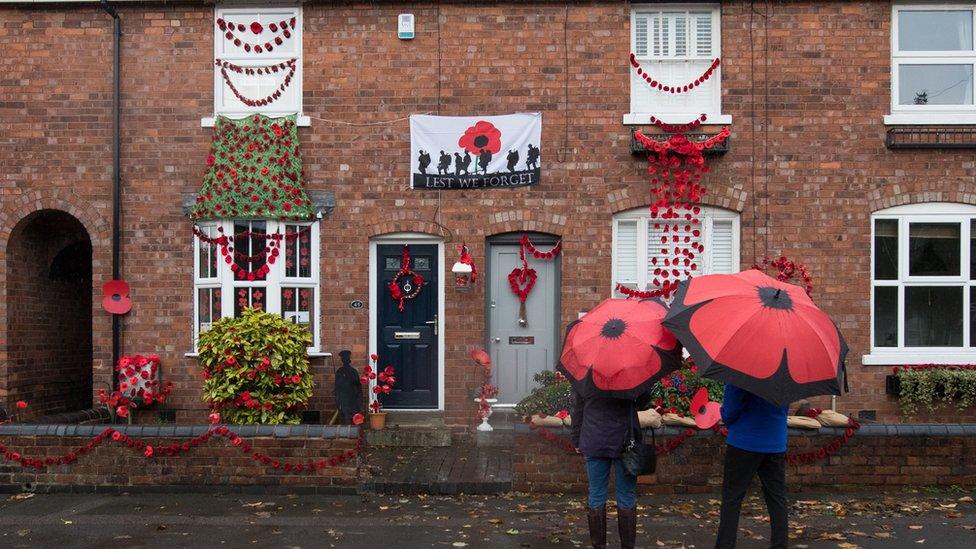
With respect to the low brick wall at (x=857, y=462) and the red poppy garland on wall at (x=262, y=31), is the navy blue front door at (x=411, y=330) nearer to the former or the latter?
the red poppy garland on wall at (x=262, y=31)

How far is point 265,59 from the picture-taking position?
36.2 ft

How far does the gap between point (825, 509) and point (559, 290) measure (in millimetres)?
4398

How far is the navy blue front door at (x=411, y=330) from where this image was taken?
1105 centimetres

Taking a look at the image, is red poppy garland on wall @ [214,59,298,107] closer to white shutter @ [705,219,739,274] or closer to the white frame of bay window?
the white frame of bay window

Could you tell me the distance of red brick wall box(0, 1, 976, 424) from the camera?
10.7 m

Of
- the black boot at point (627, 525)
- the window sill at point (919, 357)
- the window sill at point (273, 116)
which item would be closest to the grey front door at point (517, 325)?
the window sill at point (273, 116)

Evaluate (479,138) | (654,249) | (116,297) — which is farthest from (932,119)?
(116,297)

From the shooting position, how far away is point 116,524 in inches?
286

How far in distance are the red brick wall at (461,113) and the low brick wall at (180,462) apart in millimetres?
2593

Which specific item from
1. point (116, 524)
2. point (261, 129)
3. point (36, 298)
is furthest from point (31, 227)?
point (116, 524)

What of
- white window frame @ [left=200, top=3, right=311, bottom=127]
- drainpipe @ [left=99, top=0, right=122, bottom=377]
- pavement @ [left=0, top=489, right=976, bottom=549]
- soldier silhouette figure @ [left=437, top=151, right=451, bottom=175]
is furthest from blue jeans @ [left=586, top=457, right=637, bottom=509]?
drainpipe @ [left=99, top=0, right=122, bottom=377]

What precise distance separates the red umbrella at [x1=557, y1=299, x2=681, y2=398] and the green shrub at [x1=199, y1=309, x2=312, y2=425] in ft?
14.6

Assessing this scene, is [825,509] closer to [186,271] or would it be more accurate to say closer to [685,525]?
[685,525]

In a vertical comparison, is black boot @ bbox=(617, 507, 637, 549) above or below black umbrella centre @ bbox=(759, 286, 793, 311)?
below
